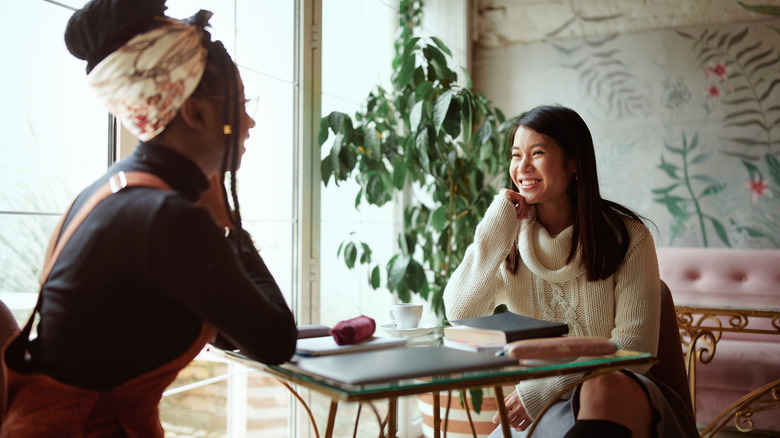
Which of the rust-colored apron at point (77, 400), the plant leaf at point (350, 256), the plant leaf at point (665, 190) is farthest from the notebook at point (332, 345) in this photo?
the plant leaf at point (665, 190)

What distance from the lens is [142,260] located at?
82 centimetres

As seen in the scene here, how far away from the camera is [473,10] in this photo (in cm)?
409

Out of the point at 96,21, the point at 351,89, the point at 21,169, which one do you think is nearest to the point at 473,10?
the point at 351,89

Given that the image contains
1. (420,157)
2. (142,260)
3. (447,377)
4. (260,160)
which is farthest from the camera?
(420,157)

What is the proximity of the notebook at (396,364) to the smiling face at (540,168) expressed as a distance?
31.3 inches

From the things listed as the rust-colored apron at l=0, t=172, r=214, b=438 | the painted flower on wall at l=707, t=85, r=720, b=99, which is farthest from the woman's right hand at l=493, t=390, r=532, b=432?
A: the painted flower on wall at l=707, t=85, r=720, b=99

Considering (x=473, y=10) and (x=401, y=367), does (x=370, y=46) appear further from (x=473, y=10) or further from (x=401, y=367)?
(x=401, y=367)

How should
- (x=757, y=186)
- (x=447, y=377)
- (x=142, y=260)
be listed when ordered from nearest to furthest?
(x=142, y=260)
(x=447, y=377)
(x=757, y=186)

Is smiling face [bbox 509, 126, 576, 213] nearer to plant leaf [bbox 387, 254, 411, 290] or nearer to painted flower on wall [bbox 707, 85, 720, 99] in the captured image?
plant leaf [bbox 387, 254, 411, 290]

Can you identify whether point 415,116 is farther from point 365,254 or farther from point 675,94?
point 675,94

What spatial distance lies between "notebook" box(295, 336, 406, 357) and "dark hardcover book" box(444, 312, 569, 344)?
121 millimetres

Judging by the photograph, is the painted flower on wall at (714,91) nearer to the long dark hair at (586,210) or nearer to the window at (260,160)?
the window at (260,160)

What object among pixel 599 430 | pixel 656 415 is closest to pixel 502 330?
pixel 599 430

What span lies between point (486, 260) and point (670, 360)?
507 mm
